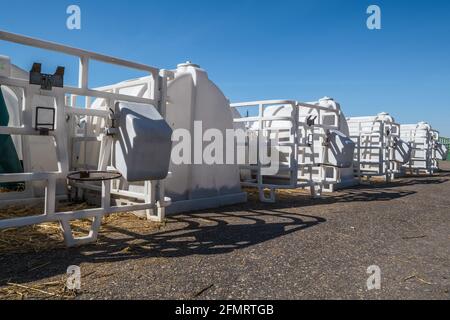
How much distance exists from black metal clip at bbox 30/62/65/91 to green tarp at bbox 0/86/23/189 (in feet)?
9.66

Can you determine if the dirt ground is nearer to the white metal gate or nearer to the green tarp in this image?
the white metal gate

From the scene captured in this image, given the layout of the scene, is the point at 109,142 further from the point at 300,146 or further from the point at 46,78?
the point at 300,146

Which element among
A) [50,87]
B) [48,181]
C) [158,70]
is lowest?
[48,181]

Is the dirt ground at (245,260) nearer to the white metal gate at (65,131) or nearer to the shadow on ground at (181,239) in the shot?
the shadow on ground at (181,239)

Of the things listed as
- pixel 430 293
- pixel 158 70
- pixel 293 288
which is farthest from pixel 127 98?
pixel 430 293

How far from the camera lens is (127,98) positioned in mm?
3883

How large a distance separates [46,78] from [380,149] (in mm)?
9915

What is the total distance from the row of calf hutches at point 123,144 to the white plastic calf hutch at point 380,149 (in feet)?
5.30

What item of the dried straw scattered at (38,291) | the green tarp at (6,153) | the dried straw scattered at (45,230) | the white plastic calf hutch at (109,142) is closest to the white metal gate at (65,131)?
the white plastic calf hutch at (109,142)

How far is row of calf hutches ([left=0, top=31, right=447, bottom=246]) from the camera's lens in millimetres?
3301

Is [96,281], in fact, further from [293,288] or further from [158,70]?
[158,70]

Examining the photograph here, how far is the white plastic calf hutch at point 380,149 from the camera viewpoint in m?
10.9

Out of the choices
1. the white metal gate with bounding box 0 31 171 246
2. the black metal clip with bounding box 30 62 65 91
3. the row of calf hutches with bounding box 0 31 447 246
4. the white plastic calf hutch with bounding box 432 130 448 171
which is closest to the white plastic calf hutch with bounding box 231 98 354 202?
the row of calf hutches with bounding box 0 31 447 246
